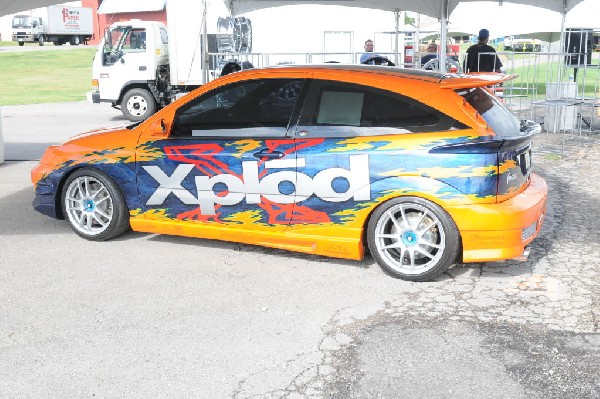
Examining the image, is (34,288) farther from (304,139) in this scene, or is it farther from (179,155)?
(304,139)

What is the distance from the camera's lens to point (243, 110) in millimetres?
5523

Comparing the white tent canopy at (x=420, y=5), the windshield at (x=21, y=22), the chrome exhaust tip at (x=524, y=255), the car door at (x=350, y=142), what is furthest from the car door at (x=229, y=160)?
the windshield at (x=21, y=22)

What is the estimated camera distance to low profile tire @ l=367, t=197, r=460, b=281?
490cm

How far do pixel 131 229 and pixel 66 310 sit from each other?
1.88m

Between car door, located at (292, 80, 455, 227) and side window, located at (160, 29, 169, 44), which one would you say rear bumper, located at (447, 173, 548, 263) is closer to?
car door, located at (292, 80, 455, 227)

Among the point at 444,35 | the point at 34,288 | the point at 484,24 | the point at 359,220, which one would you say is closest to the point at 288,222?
the point at 359,220

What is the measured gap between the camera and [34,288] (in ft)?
16.4

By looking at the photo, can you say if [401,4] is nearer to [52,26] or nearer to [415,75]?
[415,75]

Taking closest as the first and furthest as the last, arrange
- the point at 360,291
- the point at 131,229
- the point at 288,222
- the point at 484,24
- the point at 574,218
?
the point at 360,291
the point at 288,222
the point at 131,229
the point at 574,218
the point at 484,24

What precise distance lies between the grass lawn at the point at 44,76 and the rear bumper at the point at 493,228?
1773 cm

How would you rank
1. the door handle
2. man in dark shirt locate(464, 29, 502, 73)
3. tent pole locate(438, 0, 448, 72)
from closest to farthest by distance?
the door handle < tent pole locate(438, 0, 448, 72) < man in dark shirt locate(464, 29, 502, 73)

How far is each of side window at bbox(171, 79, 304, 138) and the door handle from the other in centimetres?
13

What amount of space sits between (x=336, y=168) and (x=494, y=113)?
1229mm

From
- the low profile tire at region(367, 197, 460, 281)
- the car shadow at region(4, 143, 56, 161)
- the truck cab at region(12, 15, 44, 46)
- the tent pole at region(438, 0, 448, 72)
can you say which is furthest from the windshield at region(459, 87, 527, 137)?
the truck cab at region(12, 15, 44, 46)
